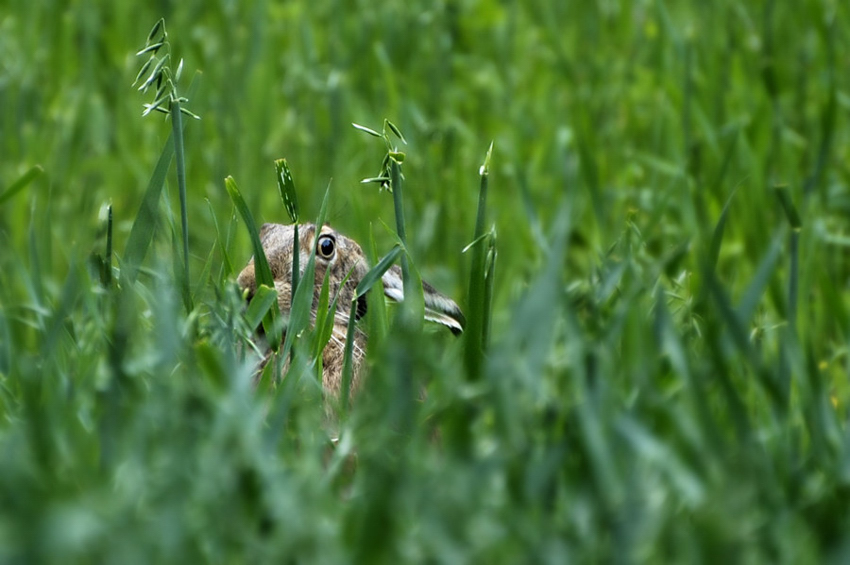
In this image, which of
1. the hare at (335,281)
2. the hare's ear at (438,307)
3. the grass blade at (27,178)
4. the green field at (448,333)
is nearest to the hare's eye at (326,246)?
the hare at (335,281)

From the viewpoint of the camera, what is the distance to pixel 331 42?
19.0ft

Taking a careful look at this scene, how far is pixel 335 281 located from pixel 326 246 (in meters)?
0.12

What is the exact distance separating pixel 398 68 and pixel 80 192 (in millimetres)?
1589

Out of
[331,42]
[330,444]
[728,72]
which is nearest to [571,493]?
[330,444]

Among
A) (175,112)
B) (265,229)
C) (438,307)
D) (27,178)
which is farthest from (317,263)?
(175,112)

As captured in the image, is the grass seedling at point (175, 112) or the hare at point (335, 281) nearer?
the grass seedling at point (175, 112)

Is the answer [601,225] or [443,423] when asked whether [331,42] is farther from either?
[443,423]

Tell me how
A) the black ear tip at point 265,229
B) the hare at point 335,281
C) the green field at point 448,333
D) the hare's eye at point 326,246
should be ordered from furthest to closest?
the black ear tip at point 265,229 → the hare's eye at point 326,246 → the hare at point 335,281 → the green field at point 448,333

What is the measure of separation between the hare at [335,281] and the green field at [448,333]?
0.51ft

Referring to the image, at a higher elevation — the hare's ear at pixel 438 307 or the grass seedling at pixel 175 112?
the grass seedling at pixel 175 112

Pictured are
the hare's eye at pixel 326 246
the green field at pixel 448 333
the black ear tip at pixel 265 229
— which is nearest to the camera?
the green field at pixel 448 333

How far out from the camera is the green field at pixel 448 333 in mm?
1570

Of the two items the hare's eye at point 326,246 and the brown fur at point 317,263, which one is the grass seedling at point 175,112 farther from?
the hare's eye at point 326,246

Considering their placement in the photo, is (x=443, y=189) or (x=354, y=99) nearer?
(x=443, y=189)
